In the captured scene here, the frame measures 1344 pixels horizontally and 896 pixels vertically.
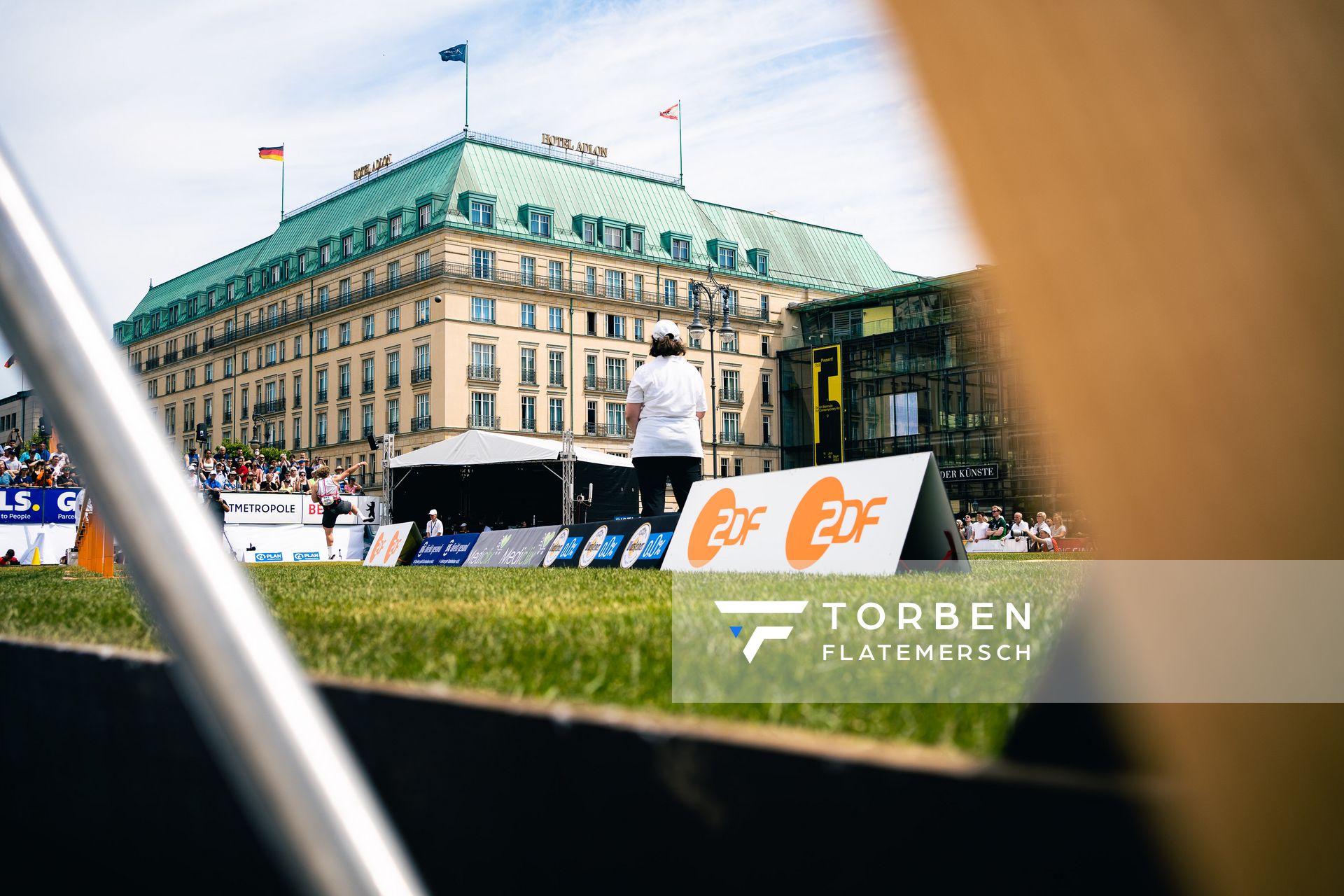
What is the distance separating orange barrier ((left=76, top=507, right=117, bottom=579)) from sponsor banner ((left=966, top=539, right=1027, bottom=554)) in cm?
1921

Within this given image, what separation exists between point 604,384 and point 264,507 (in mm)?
37088

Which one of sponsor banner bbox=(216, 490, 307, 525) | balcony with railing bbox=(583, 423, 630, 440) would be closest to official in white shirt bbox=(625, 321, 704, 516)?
sponsor banner bbox=(216, 490, 307, 525)

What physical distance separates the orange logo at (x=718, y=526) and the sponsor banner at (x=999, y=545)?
17.9 m

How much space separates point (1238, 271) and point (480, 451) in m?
35.5

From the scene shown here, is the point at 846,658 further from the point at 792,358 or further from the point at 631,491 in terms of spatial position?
the point at 792,358

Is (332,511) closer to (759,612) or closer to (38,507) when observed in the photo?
(38,507)

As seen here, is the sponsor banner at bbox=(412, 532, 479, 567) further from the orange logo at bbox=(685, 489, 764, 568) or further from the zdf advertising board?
the zdf advertising board

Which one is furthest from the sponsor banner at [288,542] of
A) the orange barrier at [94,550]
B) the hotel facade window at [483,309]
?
the hotel facade window at [483,309]

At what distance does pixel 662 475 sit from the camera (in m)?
9.00

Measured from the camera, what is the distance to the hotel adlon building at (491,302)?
62.1m

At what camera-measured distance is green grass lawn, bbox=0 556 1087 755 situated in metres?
1.79

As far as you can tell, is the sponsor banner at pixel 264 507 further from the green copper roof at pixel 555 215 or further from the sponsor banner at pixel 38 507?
the green copper roof at pixel 555 215

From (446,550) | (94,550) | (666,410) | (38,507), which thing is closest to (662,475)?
(666,410)

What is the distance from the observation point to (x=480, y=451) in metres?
36.1
